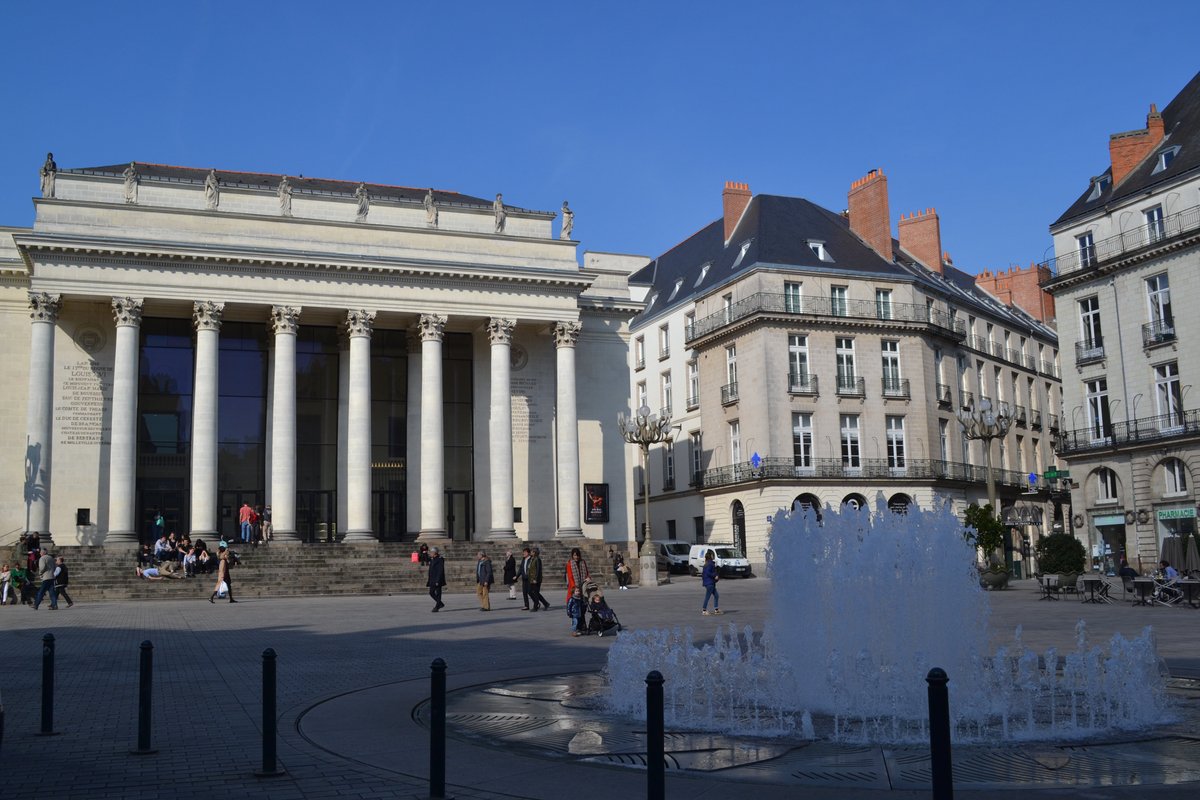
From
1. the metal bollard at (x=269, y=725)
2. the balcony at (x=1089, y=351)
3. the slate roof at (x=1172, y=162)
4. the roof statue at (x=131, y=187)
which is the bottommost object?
the metal bollard at (x=269, y=725)

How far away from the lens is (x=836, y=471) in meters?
54.5

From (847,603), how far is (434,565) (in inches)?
709

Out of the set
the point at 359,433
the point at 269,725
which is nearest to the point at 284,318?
the point at 359,433

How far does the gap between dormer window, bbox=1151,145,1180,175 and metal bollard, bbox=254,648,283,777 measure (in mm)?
49080

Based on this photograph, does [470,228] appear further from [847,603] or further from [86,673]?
[847,603]

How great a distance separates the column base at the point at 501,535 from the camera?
43.4 meters

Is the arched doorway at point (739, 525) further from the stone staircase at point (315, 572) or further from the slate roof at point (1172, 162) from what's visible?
the slate roof at point (1172, 162)

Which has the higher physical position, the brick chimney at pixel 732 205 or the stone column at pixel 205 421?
the brick chimney at pixel 732 205

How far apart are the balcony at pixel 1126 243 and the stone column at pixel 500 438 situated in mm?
26345

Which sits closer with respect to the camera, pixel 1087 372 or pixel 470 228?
pixel 470 228

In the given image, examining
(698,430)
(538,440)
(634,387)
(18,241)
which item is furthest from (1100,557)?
(18,241)

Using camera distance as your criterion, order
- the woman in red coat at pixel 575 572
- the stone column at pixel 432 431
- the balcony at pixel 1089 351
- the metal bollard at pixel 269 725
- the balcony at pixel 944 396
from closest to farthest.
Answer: the metal bollard at pixel 269 725 → the woman in red coat at pixel 575 572 → the stone column at pixel 432 431 → the balcony at pixel 1089 351 → the balcony at pixel 944 396

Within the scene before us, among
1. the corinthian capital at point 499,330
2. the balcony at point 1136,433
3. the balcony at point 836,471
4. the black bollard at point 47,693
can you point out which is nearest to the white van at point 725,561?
the balcony at point 836,471

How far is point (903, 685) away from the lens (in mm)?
11086
